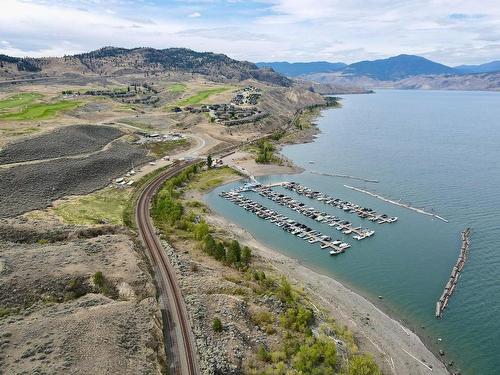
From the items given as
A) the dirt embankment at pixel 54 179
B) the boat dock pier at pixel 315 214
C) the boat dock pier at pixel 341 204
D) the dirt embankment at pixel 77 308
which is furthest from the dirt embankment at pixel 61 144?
the boat dock pier at pixel 341 204

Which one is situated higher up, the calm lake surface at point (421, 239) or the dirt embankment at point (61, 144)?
the dirt embankment at point (61, 144)

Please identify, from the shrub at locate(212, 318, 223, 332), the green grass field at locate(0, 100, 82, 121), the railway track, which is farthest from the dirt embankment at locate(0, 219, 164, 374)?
the green grass field at locate(0, 100, 82, 121)

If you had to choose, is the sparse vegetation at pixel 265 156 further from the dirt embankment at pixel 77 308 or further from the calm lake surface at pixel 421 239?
the dirt embankment at pixel 77 308

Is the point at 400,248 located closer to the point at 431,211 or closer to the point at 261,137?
the point at 431,211

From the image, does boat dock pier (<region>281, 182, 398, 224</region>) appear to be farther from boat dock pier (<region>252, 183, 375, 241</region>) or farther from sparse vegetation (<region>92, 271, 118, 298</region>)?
sparse vegetation (<region>92, 271, 118, 298</region>)

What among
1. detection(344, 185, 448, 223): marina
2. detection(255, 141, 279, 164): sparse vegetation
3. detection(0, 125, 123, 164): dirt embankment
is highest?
detection(0, 125, 123, 164): dirt embankment

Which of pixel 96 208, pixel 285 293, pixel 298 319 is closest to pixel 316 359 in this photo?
pixel 298 319
